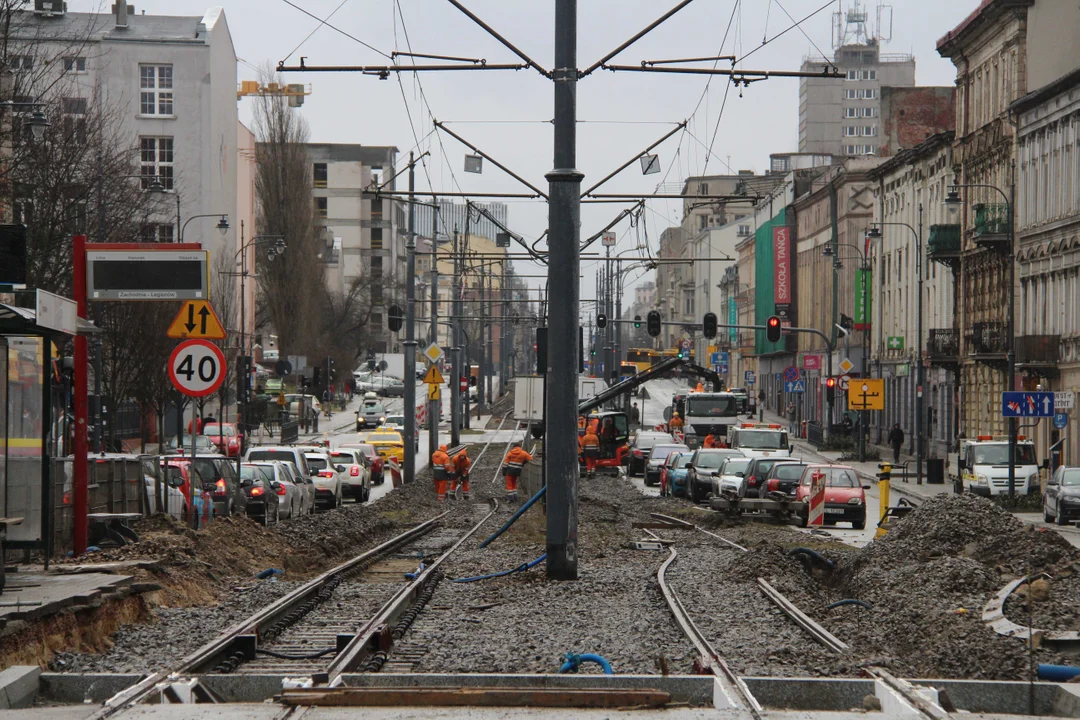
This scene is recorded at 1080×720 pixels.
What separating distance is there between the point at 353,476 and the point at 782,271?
214 ft

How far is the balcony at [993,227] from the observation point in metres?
56.5

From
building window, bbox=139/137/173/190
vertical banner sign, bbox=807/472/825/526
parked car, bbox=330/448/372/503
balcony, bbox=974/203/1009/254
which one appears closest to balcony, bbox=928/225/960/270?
balcony, bbox=974/203/1009/254

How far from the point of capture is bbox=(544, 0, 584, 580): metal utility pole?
56.7ft

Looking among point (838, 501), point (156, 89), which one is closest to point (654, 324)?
point (838, 501)

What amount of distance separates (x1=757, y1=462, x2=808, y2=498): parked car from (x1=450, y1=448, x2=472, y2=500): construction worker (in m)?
9.35

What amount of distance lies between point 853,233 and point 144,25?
3902 cm

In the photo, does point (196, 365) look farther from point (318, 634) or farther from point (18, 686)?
point (18, 686)

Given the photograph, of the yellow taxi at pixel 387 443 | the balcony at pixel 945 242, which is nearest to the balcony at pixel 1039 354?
the balcony at pixel 945 242

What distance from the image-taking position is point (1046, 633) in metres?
12.8

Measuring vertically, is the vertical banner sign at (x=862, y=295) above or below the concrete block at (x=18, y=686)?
above

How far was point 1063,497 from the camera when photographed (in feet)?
119

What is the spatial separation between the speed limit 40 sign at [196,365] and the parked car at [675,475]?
88.2ft

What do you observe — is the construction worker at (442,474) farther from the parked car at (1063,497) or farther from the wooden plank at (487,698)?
the wooden plank at (487,698)

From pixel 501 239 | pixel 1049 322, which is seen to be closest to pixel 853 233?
pixel 1049 322
